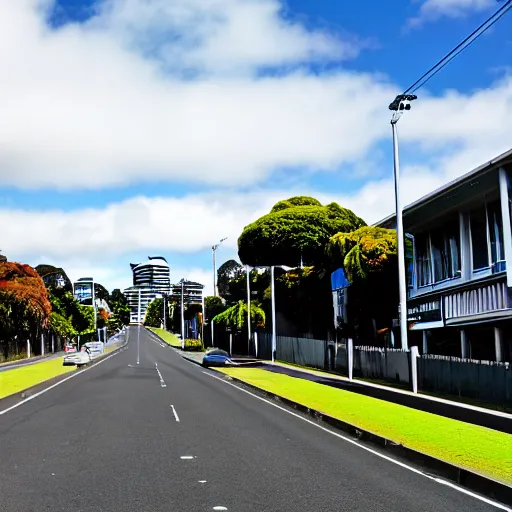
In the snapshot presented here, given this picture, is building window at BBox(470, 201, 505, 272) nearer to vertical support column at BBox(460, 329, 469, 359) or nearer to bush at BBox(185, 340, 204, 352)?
vertical support column at BBox(460, 329, 469, 359)

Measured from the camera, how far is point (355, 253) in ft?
112

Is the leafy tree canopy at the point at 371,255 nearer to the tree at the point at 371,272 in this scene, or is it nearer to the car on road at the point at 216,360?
the tree at the point at 371,272

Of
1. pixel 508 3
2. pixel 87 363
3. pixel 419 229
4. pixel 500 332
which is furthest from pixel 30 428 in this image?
pixel 87 363

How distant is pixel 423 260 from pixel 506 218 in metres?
11.4

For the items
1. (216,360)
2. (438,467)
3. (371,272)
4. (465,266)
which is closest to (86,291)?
(216,360)

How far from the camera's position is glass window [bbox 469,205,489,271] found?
2622 cm

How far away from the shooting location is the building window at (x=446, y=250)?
28734 mm

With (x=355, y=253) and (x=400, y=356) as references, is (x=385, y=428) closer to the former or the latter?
(x=400, y=356)

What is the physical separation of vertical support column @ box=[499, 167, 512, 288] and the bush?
206ft

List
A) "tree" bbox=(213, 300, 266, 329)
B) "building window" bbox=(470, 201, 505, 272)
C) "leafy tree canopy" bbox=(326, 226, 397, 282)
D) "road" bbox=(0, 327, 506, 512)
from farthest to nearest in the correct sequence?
"tree" bbox=(213, 300, 266, 329)
"leafy tree canopy" bbox=(326, 226, 397, 282)
"building window" bbox=(470, 201, 505, 272)
"road" bbox=(0, 327, 506, 512)

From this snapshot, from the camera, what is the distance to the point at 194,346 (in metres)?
84.2

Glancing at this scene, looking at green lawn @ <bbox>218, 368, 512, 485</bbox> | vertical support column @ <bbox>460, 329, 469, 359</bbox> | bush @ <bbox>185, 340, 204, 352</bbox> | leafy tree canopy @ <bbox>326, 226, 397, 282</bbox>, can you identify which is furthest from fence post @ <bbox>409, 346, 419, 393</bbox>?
bush @ <bbox>185, 340, 204, 352</bbox>

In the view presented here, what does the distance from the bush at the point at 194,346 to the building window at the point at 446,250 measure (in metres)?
54.5

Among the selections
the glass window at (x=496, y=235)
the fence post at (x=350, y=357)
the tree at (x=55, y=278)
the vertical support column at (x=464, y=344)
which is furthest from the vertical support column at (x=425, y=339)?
the tree at (x=55, y=278)
